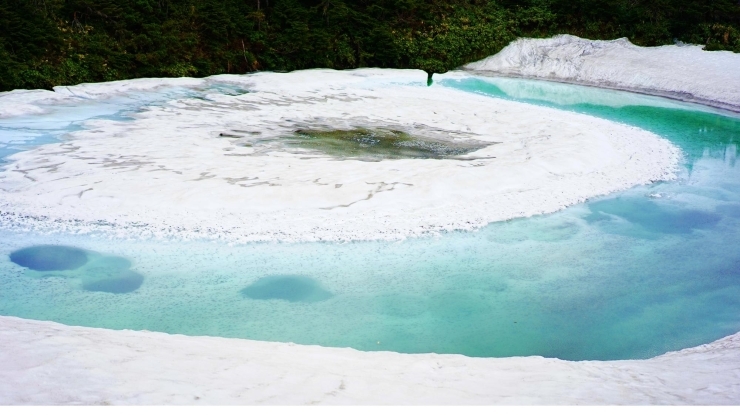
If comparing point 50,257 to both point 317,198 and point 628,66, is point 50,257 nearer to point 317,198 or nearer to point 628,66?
point 317,198

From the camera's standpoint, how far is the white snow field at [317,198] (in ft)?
11.4

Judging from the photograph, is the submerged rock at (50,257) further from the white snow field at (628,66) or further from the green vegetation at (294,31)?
the white snow field at (628,66)

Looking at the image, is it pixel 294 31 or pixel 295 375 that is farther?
pixel 294 31

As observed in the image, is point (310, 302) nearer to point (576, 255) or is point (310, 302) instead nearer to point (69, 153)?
point (576, 255)

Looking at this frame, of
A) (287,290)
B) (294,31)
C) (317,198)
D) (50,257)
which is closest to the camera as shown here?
(287,290)

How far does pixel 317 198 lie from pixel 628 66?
52.5ft

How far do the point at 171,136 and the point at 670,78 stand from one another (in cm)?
1503

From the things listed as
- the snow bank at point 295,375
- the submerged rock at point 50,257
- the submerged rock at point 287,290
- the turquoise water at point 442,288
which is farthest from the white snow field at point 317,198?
the submerged rock at point 287,290

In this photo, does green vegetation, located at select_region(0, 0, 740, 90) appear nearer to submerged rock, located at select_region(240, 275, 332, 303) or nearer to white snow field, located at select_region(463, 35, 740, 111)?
white snow field, located at select_region(463, 35, 740, 111)

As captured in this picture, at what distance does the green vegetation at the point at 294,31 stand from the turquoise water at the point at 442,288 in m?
10.4

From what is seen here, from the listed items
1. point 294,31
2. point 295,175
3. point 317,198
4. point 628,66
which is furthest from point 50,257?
point 628,66

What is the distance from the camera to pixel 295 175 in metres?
8.99

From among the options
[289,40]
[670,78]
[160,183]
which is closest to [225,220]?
[160,183]

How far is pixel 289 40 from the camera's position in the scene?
803 inches
